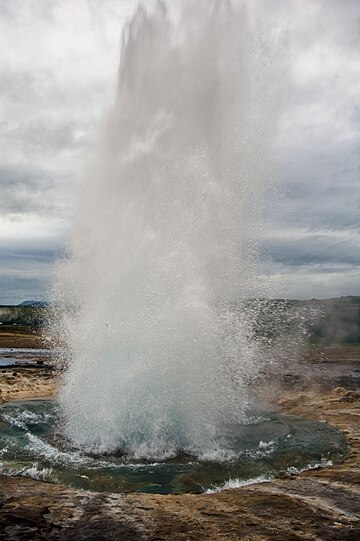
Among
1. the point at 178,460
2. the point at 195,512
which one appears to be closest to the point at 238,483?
the point at 178,460

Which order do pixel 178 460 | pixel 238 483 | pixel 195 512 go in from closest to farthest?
pixel 195 512 < pixel 238 483 < pixel 178 460

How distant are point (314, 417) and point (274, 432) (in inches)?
95.0

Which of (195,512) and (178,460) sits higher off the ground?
(195,512)

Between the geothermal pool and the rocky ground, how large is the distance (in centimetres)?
50

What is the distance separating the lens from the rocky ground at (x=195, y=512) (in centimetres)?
493

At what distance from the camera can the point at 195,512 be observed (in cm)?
564

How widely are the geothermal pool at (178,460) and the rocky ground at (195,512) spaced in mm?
496

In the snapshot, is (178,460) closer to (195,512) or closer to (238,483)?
(238,483)

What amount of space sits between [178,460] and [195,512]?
2724 mm

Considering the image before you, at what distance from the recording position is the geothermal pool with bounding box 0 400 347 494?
7.07 m

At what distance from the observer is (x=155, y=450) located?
8.77 meters

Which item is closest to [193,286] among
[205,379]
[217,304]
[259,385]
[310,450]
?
[217,304]

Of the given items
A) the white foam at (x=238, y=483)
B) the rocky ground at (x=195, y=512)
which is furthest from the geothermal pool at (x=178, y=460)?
the rocky ground at (x=195, y=512)

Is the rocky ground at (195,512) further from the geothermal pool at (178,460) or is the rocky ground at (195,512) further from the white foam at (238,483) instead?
the geothermal pool at (178,460)
